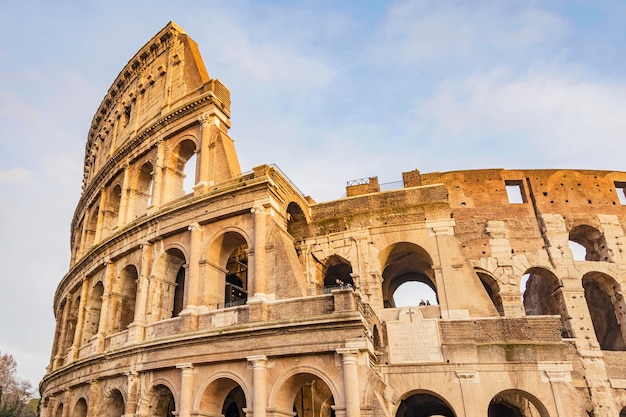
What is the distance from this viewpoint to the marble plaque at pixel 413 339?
13.3 m

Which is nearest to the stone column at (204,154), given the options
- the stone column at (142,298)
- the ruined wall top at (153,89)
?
the ruined wall top at (153,89)

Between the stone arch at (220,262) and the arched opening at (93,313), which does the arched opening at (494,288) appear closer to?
the stone arch at (220,262)

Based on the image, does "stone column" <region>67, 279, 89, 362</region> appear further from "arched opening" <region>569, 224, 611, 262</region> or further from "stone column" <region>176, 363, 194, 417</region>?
"arched opening" <region>569, 224, 611, 262</region>

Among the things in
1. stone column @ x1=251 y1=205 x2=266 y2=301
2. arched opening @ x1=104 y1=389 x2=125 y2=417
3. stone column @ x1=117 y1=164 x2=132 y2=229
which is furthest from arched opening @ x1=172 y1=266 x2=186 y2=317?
stone column @ x1=251 y1=205 x2=266 y2=301

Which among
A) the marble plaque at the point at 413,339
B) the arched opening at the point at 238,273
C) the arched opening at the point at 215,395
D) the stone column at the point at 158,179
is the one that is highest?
the stone column at the point at 158,179

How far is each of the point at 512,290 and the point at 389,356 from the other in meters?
4.94

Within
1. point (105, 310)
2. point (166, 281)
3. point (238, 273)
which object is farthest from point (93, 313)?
point (238, 273)

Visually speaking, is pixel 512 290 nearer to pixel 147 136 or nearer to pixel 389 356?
pixel 389 356

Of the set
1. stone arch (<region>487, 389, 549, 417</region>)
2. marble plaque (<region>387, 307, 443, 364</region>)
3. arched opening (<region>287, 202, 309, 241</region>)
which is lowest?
stone arch (<region>487, 389, 549, 417</region>)

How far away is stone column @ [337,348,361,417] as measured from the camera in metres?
10.5

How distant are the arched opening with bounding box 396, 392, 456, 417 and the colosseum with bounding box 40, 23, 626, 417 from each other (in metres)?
0.09

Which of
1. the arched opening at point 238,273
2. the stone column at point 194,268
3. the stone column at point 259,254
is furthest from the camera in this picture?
the arched opening at point 238,273

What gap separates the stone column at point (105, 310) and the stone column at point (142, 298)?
6.52 ft

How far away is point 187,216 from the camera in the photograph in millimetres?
14945
